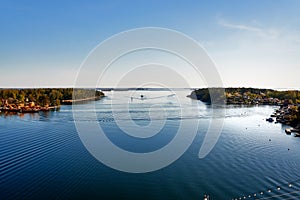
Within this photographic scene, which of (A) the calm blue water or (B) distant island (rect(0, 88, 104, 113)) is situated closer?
(A) the calm blue water

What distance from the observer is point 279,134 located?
20406mm

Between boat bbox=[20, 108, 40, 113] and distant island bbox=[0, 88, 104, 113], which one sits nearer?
boat bbox=[20, 108, 40, 113]

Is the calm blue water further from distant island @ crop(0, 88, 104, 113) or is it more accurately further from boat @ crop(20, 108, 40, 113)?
distant island @ crop(0, 88, 104, 113)

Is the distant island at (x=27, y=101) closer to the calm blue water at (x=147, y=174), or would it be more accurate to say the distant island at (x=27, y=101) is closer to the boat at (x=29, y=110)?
the boat at (x=29, y=110)

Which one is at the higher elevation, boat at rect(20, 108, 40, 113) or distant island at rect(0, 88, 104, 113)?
distant island at rect(0, 88, 104, 113)

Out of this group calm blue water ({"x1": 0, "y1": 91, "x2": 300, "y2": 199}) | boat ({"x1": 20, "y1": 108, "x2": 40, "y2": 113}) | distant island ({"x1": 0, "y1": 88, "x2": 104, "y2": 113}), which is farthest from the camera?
distant island ({"x1": 0, "y1": 88, "x2": 104, "y2": 113})

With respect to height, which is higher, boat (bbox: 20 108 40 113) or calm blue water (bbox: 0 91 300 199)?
boat (bbox: 20 108 40 113)

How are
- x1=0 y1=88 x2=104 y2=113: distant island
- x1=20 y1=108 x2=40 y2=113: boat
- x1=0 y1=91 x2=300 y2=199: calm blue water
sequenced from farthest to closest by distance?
x1=0 y1=88 x2=104 y2=113: distant island → x1=20 y1=108 x2=40 y2=113: boat → x1=0 y1=91 x2=300 y2=199: calm blue water

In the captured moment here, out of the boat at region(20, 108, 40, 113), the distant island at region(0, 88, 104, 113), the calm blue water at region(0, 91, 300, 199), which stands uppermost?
the distant island at region(0, 88, 104, 113)

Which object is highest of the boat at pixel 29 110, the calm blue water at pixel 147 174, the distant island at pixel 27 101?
the distant island at pixel 27 101

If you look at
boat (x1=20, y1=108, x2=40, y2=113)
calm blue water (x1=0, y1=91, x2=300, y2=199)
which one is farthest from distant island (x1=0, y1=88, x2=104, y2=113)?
calm blue water (x1=0, y1=91, x2=300, y2=199)

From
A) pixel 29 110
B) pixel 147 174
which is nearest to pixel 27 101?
pixel 29 110

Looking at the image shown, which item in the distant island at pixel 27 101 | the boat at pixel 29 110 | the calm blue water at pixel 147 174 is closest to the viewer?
the calm blue water at pixel 147 174

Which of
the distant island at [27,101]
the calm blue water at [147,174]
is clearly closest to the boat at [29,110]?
the distant island at [27,101]
